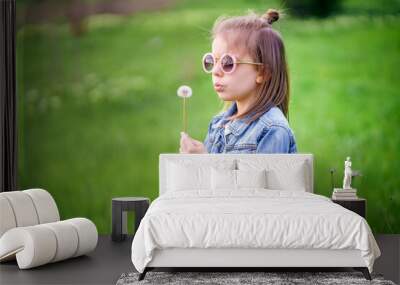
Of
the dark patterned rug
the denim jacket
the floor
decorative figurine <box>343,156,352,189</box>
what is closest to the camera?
the dark patterned rug

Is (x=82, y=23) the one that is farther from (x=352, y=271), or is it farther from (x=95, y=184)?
(x=352, y=271)

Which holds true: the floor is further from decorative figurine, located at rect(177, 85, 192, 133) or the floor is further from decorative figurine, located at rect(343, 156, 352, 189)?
decorative figurine, located at rect(177, 85, 192, 133)

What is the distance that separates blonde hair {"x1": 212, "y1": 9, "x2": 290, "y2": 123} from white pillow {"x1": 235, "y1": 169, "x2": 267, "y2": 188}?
2.78 feet

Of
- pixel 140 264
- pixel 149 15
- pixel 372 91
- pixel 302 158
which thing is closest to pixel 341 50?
pixel 372 91

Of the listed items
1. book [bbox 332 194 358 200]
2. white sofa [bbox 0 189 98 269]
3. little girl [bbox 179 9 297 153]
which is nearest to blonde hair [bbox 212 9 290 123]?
little girl [bbox 179 9 297 153]

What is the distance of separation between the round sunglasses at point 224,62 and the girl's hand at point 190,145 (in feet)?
2.44

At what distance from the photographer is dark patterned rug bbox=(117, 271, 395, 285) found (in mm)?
5094

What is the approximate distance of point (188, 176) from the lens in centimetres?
685

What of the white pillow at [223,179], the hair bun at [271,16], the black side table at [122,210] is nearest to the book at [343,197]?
the white pillow at [223,179]

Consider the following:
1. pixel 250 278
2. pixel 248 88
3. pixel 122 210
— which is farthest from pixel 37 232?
pixel 248 88

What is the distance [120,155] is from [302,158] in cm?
195

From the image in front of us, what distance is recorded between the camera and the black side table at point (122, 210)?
276 inches

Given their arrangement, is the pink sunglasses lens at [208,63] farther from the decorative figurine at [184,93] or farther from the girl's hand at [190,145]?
the girl's hand at [190,145]

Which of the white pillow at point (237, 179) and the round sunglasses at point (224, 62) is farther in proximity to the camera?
the round sunglasses at point (224, 62)
